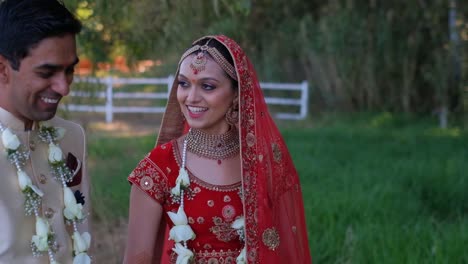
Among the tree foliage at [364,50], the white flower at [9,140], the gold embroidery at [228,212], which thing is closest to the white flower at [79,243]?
the white flower at [9,140]

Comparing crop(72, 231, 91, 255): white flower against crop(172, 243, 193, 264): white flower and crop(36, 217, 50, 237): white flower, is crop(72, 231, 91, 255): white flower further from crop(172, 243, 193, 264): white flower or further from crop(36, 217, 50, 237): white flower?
crop(172, 243, 193, 264): white flower

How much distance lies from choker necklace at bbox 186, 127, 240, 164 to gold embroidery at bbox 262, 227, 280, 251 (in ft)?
0.94

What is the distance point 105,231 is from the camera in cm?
561

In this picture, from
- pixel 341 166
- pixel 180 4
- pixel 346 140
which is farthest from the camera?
pixel 346 140

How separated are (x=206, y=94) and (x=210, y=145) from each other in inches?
7.2

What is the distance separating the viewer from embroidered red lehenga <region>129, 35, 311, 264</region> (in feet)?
7.85

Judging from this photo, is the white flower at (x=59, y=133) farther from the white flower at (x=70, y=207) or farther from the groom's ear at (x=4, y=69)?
the groom's ear at (x=4, y=69)

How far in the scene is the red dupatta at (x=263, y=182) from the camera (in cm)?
239

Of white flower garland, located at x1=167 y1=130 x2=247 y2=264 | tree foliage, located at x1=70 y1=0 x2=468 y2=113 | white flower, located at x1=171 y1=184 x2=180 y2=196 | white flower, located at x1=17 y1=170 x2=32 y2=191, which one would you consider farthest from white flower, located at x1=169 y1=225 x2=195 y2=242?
tree foliage, located at x1=70 y1=0 x2=468 y2=113

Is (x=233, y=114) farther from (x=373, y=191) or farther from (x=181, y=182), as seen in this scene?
(x=373, y=191)

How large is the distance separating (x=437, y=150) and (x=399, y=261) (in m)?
3.97

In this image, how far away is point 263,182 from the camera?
243 centimetres

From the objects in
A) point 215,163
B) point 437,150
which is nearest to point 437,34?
point 437,150

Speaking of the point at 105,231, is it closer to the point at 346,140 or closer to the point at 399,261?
the point at 399,261
